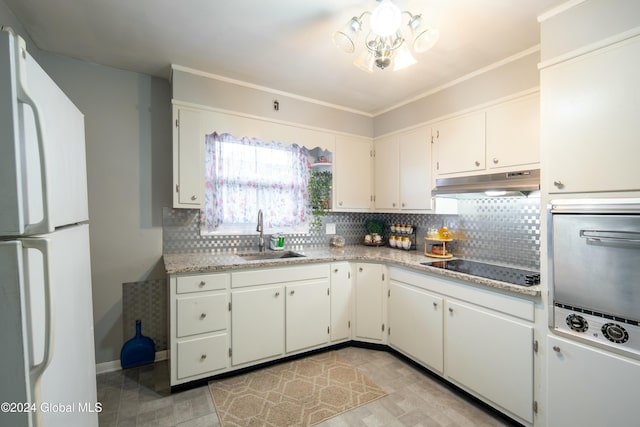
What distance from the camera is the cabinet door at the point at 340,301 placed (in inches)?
105

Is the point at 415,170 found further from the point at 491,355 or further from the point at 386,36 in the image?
the point at 491,355

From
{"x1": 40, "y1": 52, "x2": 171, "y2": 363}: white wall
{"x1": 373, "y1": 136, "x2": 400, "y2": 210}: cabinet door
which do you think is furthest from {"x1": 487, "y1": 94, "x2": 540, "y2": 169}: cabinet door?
{"x1": 40, "y1": 52, "x2": 171, "y2": 363}: white wall

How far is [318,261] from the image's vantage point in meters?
2.56

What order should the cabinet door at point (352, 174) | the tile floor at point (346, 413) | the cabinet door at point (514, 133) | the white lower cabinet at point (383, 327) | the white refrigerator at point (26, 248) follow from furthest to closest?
the cabinet door at point (352, 174) < the cabinet door at point (514, 133) < the tile floor at point (346, 413) < the white lower cabinet at point (383, 327) < the white refrigerator at point (26, 248)

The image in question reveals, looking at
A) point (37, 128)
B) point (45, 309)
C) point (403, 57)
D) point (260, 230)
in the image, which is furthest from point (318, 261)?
point (37, 128)

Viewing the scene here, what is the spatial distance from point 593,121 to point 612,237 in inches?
23.0

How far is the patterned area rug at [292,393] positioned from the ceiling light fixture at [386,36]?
2.26 m

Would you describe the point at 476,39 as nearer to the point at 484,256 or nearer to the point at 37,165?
the point at 484,256

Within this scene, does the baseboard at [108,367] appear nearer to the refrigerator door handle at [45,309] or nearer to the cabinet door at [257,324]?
the cabinet door at [257,324]

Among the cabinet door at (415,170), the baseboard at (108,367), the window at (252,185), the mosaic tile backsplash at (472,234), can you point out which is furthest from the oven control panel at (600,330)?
the baseboard at (108,367)

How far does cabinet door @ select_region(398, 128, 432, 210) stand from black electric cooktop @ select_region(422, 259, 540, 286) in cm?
57

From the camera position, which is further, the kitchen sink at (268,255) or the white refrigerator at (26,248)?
the kitchen sink at (268,255)

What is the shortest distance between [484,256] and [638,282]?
4.02 ft

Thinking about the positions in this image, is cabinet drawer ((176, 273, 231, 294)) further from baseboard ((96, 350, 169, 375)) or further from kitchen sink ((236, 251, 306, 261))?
baseboard ((96, 350, 169, 375))
